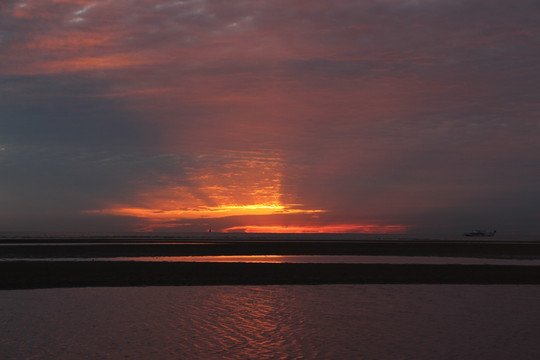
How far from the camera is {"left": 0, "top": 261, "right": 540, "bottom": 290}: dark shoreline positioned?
30.0 meters

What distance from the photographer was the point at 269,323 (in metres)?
18.1

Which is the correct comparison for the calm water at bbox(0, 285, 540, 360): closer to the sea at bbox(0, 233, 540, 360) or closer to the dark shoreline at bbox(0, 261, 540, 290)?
the sea at bbox(0, 233, 540, 360)

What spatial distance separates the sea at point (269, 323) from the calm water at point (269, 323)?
0.03 meters

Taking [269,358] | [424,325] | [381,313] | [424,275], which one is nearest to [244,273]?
[424,275]

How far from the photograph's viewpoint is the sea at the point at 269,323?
14.2 m

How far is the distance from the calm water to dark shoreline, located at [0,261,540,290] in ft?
11.3

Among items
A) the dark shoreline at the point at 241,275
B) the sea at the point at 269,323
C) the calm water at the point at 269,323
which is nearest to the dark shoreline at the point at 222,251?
the dark shoreline at the point at 241,275

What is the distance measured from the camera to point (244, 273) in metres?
35.0

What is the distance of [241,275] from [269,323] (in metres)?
15.9

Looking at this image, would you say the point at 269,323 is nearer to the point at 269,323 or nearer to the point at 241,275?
the point at 269,323

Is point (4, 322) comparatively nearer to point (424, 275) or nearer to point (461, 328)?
point (461, 328)

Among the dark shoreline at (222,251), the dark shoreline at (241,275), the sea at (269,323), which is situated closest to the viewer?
the sea at (269,323)

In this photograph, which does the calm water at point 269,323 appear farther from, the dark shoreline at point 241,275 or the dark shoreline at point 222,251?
the dark shoreline at point 222,251

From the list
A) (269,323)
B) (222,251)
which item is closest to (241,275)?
(269,323)
